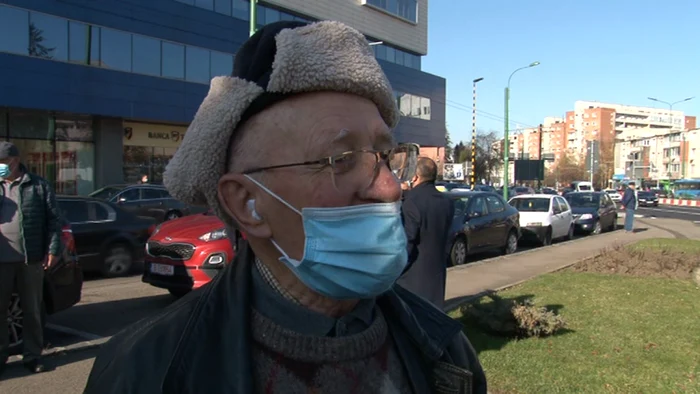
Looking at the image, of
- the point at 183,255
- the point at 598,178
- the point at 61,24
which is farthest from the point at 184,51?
the point at 598,178

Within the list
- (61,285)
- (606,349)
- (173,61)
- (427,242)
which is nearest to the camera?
(427,242)

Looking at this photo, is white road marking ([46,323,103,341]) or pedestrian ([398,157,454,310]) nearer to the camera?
pedestrian ([398,157,454,310])

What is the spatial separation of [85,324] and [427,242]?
472 centimetres

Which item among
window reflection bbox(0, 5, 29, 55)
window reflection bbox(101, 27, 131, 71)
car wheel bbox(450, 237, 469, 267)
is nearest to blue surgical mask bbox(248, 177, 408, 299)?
car wheel bbox(450, 237, 469, 267)

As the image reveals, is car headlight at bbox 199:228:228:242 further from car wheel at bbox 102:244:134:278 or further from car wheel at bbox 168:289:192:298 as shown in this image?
car wheel at bbox 102:244:134:278

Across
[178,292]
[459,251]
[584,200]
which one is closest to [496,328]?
[178,292]

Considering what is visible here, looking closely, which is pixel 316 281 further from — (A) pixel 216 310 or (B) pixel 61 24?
(B) pixel 61 24

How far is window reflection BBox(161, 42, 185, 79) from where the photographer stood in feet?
88.6

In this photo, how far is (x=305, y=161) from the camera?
1383 mm

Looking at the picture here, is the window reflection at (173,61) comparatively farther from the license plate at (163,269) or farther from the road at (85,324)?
the license plate at (163,269)

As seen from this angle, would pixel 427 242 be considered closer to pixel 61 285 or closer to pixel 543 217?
pixel 61 285

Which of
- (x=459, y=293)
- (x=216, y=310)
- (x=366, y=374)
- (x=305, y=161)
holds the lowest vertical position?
(x=459, y=293)

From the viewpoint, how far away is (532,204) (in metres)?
18.4

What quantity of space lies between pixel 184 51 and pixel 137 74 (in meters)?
3.06
